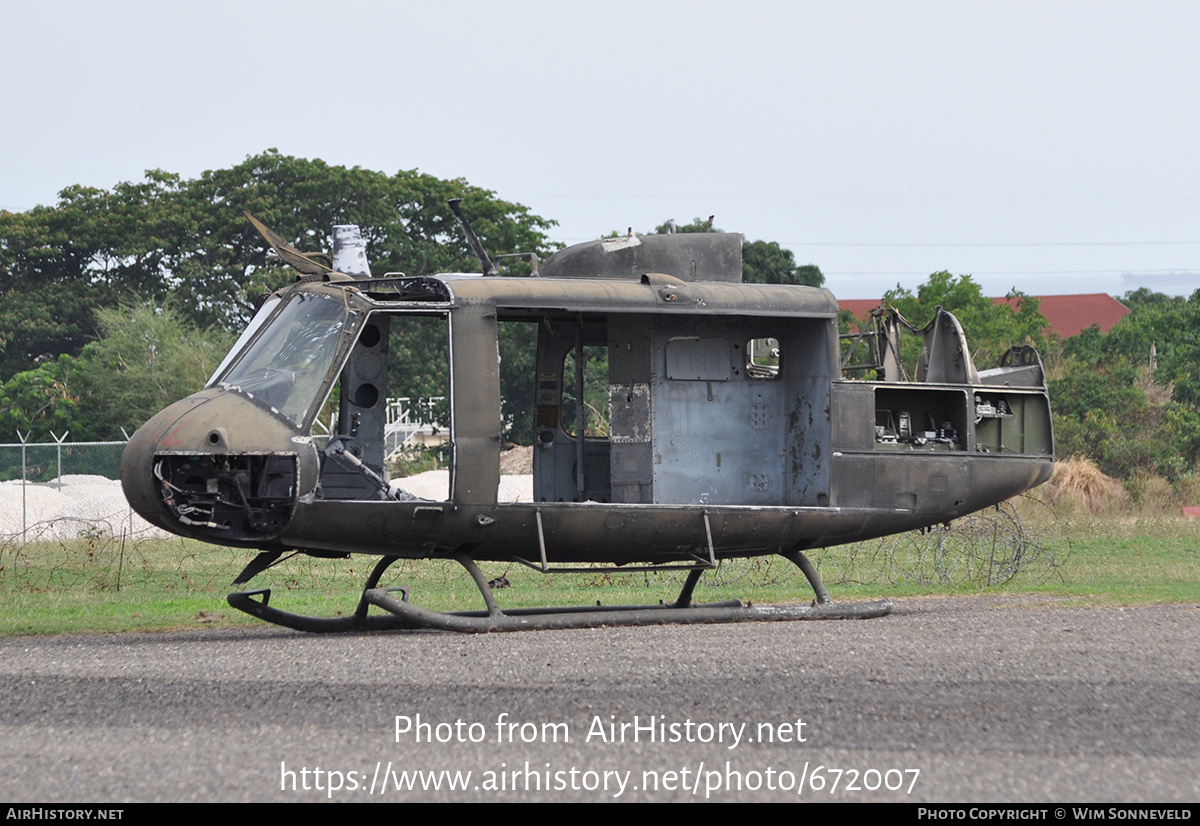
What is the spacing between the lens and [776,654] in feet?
28.2

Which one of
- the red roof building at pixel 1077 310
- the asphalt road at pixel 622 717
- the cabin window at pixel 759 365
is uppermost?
the red roof building at pixel 1077 310

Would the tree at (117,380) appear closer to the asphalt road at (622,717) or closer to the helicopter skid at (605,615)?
the helicopter skid at (605,615)

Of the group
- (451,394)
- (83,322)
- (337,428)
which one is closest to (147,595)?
(337,428)

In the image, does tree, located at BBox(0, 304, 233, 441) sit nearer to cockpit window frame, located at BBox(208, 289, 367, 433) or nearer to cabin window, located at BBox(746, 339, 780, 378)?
cabin window, located at BBox(746, 339, 780, 378)

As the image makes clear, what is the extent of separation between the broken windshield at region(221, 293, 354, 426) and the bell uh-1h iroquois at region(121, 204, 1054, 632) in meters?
0.02

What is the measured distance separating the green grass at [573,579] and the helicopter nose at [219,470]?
8.65 ft

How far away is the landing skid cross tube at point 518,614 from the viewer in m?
10.2

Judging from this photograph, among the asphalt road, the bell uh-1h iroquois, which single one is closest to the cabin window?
the bell uh-1h iroquois

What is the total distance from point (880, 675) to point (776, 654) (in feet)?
3.23

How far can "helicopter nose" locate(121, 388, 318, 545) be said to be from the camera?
9.49 metres

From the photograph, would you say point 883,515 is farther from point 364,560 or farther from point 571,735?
point 364,560

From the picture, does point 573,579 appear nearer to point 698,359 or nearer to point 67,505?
point 698,359

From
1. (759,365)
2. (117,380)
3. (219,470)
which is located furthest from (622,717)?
(117,380)

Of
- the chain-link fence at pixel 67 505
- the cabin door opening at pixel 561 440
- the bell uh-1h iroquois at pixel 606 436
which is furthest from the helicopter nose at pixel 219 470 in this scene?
the chain-link fence at pixel 67 505
